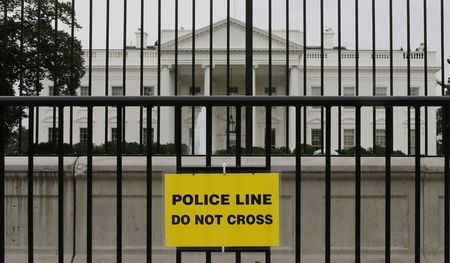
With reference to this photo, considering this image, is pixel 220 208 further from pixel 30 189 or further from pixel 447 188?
pixel 447 188

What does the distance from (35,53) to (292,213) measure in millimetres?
2995

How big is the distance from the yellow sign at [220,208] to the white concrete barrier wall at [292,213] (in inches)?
53.5

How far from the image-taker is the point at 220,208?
2.54m

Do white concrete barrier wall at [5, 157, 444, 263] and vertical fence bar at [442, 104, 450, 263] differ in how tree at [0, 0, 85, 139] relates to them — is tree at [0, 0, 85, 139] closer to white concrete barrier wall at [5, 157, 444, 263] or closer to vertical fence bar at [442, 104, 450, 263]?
white concrete barrier wall at [5, 157, 444, 263]

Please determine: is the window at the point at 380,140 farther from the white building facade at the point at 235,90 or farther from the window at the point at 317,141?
the window at the point at 317,141

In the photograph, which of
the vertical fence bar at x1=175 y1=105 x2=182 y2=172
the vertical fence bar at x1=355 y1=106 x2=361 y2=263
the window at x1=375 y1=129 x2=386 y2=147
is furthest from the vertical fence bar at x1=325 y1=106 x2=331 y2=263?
the window at x1=375 y1=129 x2=386 y2=147

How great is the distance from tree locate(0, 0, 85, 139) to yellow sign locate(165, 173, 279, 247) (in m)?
2.49

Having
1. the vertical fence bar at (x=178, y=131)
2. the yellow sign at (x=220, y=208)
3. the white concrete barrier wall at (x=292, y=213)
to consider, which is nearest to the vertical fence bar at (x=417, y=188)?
the yellow sign at (x=220, y=208)

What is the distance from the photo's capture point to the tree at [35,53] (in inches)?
179

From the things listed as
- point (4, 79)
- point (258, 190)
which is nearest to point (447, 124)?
point (258, 190)

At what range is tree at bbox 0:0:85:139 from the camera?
454 centimetres

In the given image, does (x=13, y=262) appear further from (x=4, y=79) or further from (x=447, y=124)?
(x=447, y=124)

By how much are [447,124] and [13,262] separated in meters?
3.52

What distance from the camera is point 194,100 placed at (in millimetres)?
2613
